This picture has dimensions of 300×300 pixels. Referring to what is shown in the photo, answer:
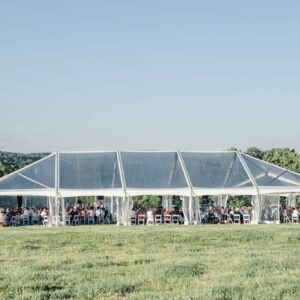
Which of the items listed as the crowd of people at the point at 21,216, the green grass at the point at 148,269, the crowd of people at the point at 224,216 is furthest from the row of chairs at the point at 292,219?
the green grass at the point at 148,269

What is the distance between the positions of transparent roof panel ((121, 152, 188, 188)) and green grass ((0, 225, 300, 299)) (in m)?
11.6

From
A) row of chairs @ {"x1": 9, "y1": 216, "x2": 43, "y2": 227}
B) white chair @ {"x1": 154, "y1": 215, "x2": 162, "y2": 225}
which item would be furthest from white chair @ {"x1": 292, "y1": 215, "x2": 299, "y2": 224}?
row of chairs @ {"x1": 9, "y1": 216, "x2": 43, "y2": 227}

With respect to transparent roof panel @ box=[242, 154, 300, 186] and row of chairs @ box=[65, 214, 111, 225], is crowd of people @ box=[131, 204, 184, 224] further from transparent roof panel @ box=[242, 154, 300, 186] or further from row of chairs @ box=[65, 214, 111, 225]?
transparent roof panel @ box=[242, 154, 300, 186]

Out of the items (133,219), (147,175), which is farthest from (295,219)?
(133,219)

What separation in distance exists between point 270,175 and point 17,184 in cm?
1212

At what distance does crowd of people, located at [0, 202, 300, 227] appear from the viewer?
3086 cm

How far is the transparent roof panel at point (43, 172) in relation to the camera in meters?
30.5

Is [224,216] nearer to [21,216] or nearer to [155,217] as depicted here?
[155,217]

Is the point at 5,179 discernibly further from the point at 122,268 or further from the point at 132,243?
the point at 122,268

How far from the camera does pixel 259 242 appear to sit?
60.0ft

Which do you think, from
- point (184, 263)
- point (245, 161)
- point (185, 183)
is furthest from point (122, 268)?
point (245, 161)

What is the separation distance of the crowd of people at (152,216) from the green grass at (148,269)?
39.3 ft

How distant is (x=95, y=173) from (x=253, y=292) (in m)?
23.2

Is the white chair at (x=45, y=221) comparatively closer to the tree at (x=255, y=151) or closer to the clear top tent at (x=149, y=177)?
the clear top tent at (x=149, y=177)
